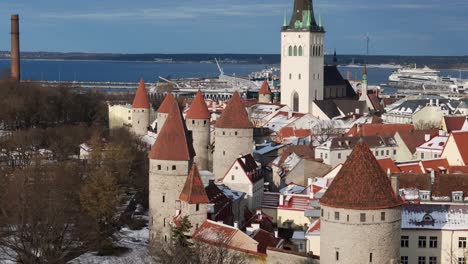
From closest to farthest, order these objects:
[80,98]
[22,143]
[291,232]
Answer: [291,232]
[22,143]
[80,98]

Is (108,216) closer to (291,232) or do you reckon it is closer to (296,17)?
(291,232)

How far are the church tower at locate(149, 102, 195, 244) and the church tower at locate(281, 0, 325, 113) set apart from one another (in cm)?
4185

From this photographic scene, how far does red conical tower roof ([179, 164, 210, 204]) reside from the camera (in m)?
34.9

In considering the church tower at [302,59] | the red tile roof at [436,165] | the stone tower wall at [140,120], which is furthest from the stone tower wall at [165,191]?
the church tower at [302,59]

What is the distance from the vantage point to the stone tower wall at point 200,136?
1954 inches

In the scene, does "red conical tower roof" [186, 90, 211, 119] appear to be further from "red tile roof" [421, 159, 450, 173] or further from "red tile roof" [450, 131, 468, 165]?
"red tile roof" [450, 131, 468, 165]

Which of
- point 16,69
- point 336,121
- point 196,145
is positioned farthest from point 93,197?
point 16,69

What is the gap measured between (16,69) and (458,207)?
68832 millimetres

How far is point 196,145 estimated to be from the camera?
49.6 meters

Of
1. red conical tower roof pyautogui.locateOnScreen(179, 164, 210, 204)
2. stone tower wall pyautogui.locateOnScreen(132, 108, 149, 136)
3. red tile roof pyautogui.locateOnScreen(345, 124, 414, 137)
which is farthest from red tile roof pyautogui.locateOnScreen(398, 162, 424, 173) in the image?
stone tower wall pyautogui.locateOnScreen(132, 108, 149, 136)

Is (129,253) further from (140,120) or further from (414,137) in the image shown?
(140,120)

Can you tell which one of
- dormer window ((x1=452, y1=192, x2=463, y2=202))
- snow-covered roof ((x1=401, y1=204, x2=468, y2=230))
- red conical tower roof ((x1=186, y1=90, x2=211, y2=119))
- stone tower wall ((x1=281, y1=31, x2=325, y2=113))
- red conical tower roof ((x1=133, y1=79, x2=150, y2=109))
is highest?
stone tower wall ((x1=281, y1=31, x2=325, y2=113))

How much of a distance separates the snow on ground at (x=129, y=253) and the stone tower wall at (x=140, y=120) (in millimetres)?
25487

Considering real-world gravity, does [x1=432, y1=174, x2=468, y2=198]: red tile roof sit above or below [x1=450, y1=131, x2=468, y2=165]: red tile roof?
below
